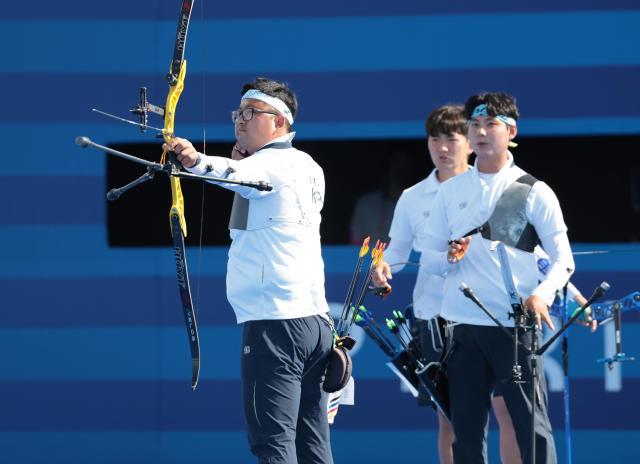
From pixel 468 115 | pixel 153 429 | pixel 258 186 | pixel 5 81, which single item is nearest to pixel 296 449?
pixel 258 186

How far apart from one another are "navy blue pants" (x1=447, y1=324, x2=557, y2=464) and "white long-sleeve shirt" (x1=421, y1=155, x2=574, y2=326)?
0.08 meters

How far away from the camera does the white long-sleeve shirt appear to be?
3.92 m

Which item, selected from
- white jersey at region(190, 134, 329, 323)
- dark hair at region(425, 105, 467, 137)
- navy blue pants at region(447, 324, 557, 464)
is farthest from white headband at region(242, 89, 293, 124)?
dark hair at region(425, 105, 467, 137)

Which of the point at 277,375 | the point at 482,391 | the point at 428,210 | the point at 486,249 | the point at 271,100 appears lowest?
the point at 482,391

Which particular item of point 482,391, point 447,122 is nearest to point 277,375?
point 482,391

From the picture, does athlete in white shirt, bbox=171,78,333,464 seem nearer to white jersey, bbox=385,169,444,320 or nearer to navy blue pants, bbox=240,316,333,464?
navy blue pants, bbox=240,316,333,464

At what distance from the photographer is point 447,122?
15.4 ft

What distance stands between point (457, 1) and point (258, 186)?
233 cm

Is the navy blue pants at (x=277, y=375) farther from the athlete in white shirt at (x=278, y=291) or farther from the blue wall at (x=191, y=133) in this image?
the blue wall at (x=191, y=133)

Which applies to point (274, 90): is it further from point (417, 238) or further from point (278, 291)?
point (417, 238)

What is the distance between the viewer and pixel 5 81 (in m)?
5.51

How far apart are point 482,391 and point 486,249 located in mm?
489

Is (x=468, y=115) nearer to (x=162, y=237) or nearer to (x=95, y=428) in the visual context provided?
(x=162, y=237)

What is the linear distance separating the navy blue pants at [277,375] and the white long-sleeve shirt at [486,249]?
1.98 ft
